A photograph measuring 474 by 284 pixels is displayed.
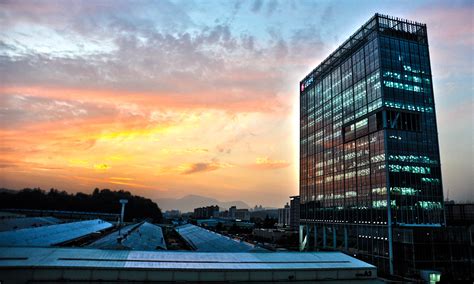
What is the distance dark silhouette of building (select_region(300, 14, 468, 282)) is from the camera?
83500 mm

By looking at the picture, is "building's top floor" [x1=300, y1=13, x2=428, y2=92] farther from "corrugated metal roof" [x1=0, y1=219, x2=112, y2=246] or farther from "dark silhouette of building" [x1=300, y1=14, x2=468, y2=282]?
"corrugated metal roof" [x1=0, y1=219, x2=112, y2=246]

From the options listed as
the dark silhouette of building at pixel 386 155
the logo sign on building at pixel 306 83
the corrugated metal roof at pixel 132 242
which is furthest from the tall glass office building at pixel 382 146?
the corrugated metal roof at pixel 132 242

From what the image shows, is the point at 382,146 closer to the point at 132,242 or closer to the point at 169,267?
the point at 132,242

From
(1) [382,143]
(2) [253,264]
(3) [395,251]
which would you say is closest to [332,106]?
(1) [382,143]

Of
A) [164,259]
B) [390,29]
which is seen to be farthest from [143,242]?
[390,29]

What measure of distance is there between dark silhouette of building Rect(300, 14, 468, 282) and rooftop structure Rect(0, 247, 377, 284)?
4948 centimetres

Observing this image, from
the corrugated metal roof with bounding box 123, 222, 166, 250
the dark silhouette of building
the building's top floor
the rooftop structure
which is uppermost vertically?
the building's top floor

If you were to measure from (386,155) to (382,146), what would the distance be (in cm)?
324

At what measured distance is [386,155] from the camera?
88562mm

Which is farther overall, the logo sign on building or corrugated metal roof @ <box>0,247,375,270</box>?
the logo sign on building

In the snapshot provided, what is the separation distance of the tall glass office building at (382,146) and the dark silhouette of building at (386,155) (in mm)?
267

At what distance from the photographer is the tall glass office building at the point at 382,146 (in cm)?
8712

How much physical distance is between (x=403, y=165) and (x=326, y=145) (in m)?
38.7

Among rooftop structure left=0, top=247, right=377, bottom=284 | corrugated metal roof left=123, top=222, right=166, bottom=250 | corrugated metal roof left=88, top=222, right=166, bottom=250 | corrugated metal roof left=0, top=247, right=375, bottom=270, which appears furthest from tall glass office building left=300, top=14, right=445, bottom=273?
corrugated metal roof left=88, top=222, right=166, bottom=250
